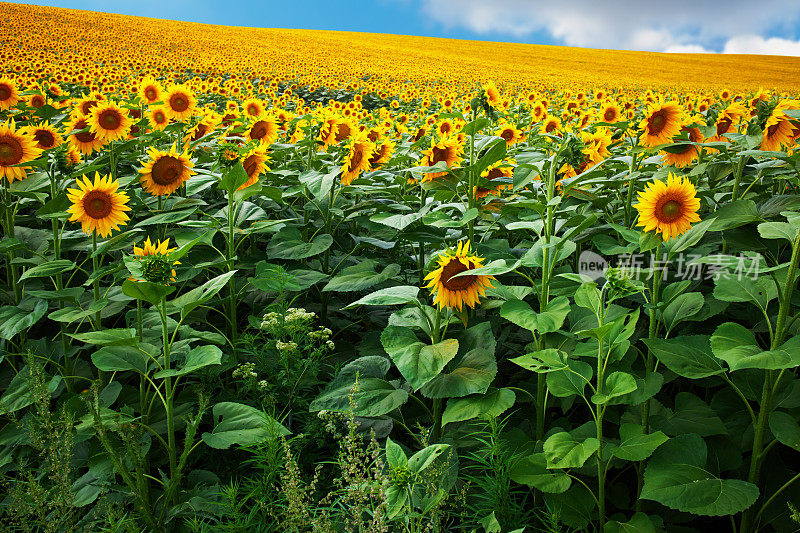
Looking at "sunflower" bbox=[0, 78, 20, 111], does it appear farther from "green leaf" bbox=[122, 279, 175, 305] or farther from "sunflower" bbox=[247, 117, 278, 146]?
"green leaf" bbox=[122, 279, 175, 305]

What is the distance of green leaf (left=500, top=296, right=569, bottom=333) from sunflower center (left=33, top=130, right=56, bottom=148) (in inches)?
117

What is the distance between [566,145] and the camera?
2176 millimetres

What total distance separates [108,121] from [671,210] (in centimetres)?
304

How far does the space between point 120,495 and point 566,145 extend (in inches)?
83.5

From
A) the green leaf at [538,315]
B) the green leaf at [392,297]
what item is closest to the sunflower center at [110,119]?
the green leaf at [392,297]

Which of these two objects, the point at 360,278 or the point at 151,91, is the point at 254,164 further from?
the point at 151,91

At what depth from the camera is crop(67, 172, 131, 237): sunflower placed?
2.29 meters

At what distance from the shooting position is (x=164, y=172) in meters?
2.84

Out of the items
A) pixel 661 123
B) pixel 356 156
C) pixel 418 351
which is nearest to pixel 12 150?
pixel 356 156

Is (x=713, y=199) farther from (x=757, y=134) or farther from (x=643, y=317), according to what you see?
(x=643, y=317)

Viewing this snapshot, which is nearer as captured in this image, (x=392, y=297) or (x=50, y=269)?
(x=392, y=297)

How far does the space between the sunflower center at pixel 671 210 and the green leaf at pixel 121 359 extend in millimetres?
1918

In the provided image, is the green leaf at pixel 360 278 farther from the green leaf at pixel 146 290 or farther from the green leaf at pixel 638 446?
the green leaf at pixel 638 446

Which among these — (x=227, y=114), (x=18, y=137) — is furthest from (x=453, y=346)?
(x=227, y=114)
